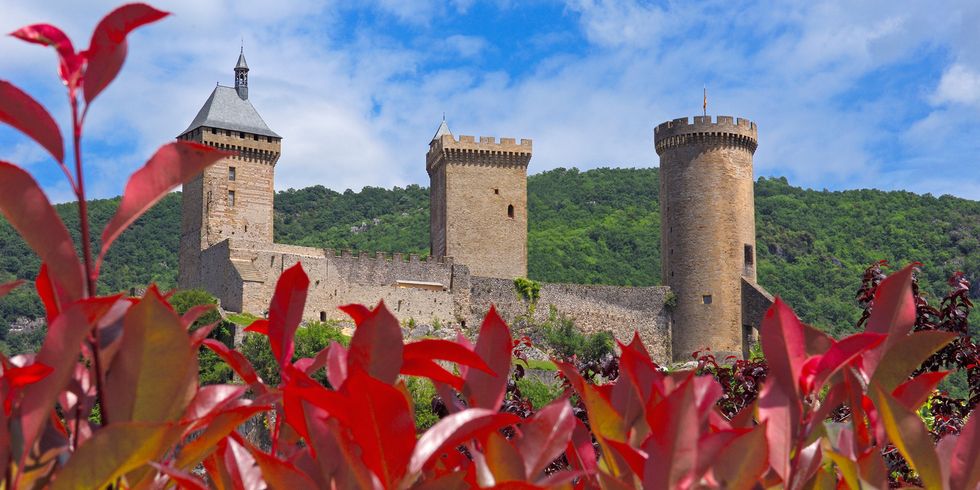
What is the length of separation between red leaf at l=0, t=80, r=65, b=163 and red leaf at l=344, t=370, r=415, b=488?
469mm

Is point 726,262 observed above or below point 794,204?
below

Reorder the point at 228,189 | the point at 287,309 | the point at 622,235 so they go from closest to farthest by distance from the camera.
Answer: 1. the point at 287,309
2. the point at 228,189
3. the point at 622,235

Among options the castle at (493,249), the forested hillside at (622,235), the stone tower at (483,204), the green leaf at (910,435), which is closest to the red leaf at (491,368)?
the green leaf at (910,435)

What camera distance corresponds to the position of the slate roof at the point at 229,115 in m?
33.7

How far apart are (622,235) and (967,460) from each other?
57.1 meters

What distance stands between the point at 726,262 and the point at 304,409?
31655 millimetres

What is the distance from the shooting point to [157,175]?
154 centimetres

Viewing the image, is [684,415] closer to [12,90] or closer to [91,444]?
[91,444]

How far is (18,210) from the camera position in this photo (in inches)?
58.7

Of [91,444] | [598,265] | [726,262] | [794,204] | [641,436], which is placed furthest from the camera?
[794,204]

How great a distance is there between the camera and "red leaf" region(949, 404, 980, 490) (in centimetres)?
175

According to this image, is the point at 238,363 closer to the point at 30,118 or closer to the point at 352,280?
the point at 30,118

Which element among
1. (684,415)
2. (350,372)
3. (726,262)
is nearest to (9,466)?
(350,372)

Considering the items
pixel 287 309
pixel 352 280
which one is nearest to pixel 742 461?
pixel 287 309
